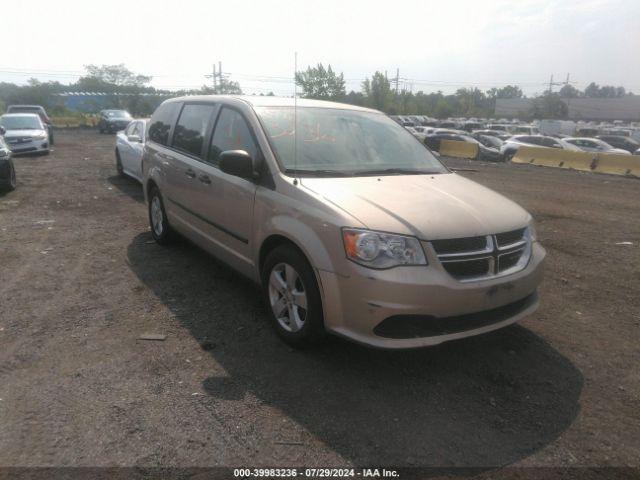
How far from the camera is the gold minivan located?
3.15 metres

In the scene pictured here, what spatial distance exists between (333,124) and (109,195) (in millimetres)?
7248

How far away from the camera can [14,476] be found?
8.06 feet

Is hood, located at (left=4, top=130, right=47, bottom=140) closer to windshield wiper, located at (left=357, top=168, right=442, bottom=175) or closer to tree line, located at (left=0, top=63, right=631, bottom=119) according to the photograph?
windshield wiper, located at (left=357, top=168, right=442, bottom=175)

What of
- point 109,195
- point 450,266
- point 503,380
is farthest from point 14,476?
point 109,195

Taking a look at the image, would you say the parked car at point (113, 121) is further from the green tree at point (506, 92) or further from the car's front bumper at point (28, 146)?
the green tree at point (506, 92)

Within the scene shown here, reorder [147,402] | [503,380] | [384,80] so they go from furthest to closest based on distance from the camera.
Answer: [384,80], [503,380], [147,402]

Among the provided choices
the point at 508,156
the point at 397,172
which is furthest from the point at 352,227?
the point at 508,156

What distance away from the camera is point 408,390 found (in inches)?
129

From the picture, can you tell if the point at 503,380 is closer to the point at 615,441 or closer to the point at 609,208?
the point at 615,441

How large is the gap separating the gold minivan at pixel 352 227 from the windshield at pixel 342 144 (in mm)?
14

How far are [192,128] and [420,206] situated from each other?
116 inches

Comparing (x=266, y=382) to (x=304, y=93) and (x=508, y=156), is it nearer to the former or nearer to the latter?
(x=508, y=156)

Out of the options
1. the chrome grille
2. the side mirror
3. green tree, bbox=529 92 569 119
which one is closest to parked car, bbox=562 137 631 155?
the chrome grille

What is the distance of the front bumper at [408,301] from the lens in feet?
10.1
